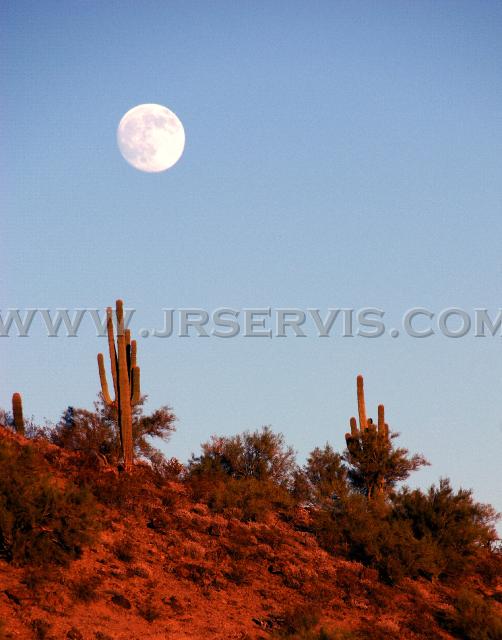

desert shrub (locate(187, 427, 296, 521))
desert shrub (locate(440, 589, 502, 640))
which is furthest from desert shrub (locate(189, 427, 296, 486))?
desert shrub (locate(440, 589, 502, 640))

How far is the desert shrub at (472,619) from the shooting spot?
15.9m

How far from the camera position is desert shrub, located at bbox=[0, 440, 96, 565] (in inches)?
596

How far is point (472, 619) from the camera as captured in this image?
1658 cm

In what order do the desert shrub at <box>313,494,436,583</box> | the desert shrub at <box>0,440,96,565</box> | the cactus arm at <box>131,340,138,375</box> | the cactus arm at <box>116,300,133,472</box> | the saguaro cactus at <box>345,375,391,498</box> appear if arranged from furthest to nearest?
the saguaro cactus at <box>345,375,391,498</box> < the cactus arm at <box>131,340,138,375</box> < the cactus arm at <box>116,300,133,472</box> < the desert shrub at <box>313,494,436,583</box> < the desert shrub at <box>0,440,96,565</box>

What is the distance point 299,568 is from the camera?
752 inches

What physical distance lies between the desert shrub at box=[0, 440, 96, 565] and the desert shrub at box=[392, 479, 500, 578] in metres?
9.59

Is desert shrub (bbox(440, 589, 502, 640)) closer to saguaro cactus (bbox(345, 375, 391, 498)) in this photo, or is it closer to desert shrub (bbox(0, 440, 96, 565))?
desert shrub (bbox(0, 440, 96, 565))

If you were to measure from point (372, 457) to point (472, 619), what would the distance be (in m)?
14.6

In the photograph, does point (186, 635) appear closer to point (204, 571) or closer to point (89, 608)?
point (89, 608)

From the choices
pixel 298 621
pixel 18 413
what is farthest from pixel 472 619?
pixel 18 413

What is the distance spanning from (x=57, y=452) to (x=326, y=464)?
466 inches

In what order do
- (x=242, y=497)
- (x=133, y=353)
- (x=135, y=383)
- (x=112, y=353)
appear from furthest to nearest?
(x=112, y=353)
(x=133, y=353)
(x=135, y=383)
(x=242, y=497)

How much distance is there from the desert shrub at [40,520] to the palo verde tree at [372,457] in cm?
1644

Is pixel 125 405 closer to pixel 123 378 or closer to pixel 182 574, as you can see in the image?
pixel 123 378
